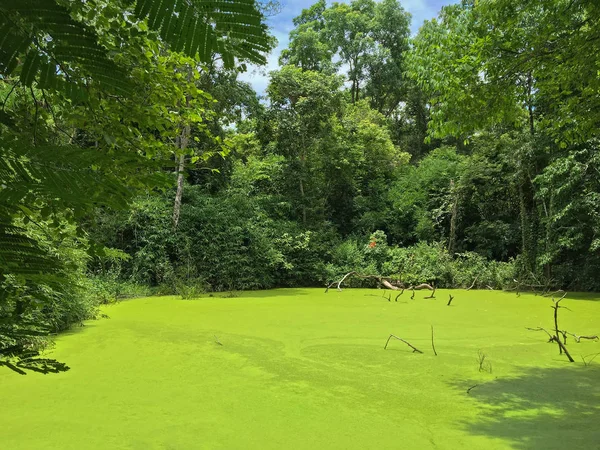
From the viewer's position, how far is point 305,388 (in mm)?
3123

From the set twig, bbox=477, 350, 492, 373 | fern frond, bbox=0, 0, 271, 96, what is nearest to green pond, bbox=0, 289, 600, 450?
twig, bbox=477, 350, 492, 373

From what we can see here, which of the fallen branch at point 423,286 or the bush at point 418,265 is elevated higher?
the bush at point 418,265

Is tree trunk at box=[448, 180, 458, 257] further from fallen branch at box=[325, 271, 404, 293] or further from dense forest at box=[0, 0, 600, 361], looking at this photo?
fallen branch at box=[325, 271, 404, 293]

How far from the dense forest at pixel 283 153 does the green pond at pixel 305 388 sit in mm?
564

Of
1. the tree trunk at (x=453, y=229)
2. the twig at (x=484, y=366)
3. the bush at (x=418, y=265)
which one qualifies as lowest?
the twig at (x=484, y=366)

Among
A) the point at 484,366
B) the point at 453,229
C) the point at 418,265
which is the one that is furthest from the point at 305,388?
the point at 453,229

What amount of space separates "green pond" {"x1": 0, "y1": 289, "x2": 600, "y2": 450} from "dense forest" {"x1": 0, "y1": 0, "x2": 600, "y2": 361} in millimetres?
564

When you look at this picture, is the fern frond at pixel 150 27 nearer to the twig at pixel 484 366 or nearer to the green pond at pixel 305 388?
the green pond at pixel 305 388

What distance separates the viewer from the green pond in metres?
2.34

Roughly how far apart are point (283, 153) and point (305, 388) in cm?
853

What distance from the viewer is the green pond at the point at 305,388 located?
7.66ft

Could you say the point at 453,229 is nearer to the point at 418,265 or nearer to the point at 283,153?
the point at 418,265

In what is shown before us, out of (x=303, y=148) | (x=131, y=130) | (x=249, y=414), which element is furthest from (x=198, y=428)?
(x=303, y=148)

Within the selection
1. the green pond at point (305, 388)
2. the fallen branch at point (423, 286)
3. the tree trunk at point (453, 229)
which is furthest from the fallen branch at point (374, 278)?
the green pond at point (305, 388)
